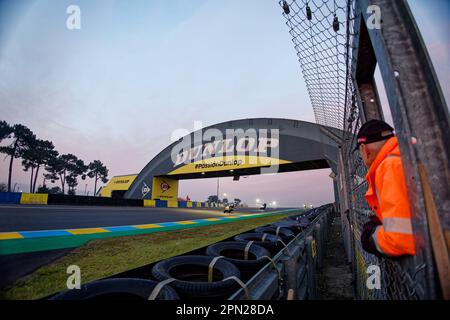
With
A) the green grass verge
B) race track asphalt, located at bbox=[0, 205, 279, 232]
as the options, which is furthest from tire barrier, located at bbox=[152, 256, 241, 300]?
race track asphalt, located at bbox=[0, 205, 279, 232]

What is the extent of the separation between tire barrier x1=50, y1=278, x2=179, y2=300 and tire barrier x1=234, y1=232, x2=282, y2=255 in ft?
5.20

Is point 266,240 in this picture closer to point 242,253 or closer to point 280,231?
point 242,253

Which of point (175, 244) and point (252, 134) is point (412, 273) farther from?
point (252, 134)

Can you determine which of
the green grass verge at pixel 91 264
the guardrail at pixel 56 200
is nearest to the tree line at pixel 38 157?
the guardrail at pixel 56 200

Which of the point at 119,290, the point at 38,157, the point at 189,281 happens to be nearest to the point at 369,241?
the point at 189,281

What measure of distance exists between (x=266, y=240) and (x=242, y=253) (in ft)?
1.85

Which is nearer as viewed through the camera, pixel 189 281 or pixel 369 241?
pixel 369 241

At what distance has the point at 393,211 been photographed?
35.7 inches

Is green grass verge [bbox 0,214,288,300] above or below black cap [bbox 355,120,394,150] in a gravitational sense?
below

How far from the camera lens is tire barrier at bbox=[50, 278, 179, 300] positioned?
1282 mm

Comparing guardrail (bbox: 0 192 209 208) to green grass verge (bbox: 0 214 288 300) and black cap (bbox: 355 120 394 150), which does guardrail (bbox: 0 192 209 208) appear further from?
black cap (bbox: 355 120 394 150)

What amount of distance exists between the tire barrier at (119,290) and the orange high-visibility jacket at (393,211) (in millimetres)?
1188

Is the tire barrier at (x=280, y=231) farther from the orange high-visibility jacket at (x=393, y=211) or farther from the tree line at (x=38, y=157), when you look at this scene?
the tree line at (x=38, y=157)
